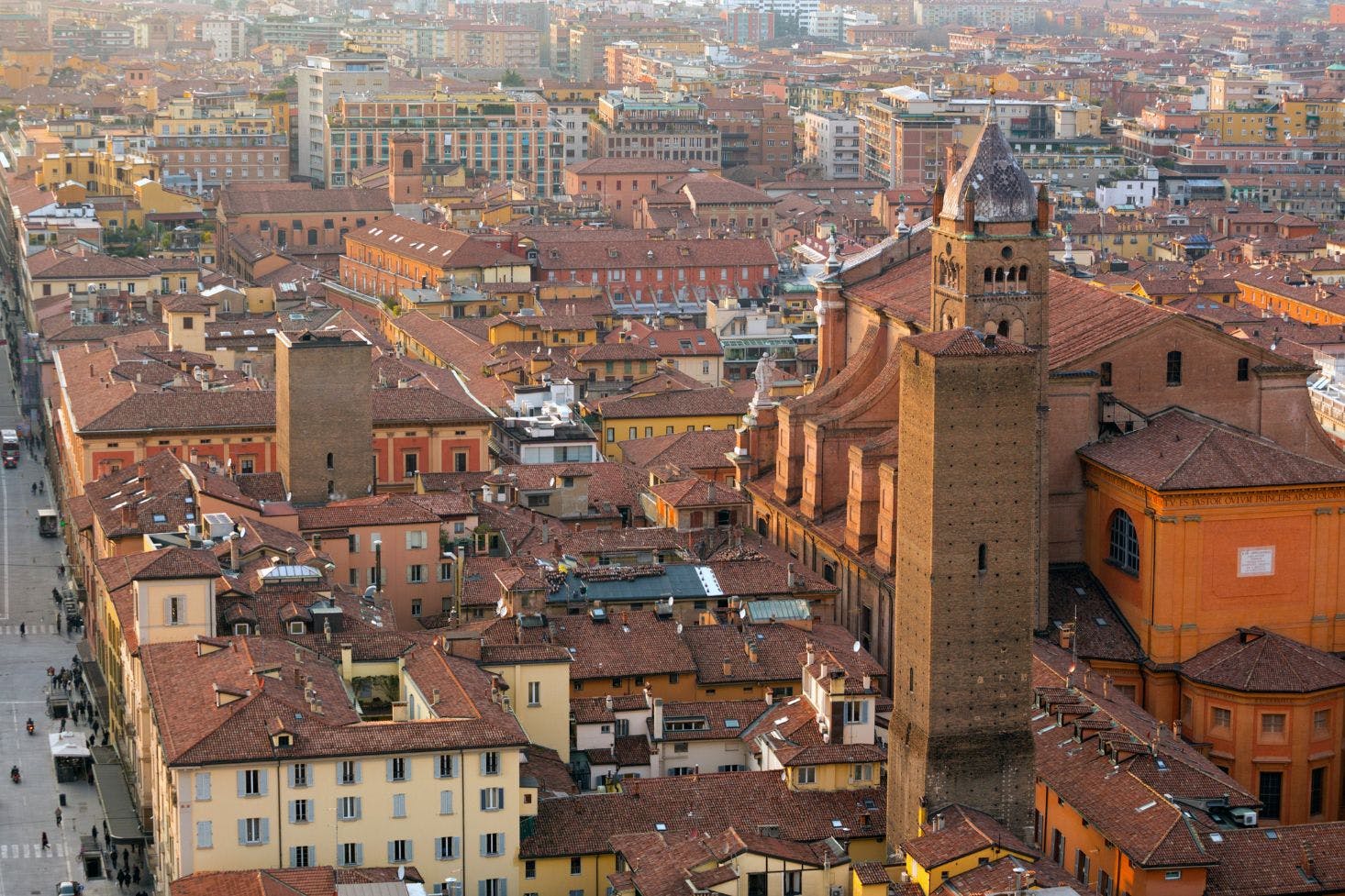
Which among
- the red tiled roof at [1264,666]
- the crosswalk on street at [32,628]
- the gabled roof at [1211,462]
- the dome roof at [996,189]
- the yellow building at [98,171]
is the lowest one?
the crosswalk on street at [32,628]

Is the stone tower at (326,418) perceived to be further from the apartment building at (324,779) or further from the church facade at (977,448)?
the apartment building at (324,779)

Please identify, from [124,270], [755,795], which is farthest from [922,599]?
[124,270]

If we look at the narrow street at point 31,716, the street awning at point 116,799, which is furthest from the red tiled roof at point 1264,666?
the narrow street at point 31,716

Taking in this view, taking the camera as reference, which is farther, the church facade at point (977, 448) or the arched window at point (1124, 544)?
the arched window at point (1124, 544)

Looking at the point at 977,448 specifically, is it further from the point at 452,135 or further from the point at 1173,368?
the point at 452,135

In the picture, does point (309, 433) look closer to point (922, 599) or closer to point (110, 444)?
point (110, 444)

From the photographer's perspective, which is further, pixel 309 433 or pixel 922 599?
pixel 309 433

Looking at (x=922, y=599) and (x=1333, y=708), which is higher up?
(x=922, y=599)
